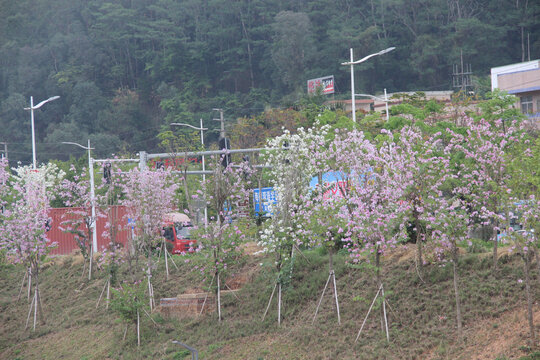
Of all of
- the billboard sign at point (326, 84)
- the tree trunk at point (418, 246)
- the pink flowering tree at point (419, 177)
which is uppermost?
the billboard sign at point (326, 84)

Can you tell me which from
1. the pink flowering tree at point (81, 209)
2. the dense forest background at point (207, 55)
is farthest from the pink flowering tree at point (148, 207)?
the dense forest background at point (207, 55)

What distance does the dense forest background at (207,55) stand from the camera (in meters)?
77.6

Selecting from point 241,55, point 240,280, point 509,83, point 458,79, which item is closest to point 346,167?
point 240,280

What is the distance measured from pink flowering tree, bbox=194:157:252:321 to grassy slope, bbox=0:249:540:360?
857 millimetres

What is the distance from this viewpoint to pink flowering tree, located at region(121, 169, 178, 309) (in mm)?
20984

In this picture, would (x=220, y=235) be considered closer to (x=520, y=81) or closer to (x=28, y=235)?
(x=28, y=235)

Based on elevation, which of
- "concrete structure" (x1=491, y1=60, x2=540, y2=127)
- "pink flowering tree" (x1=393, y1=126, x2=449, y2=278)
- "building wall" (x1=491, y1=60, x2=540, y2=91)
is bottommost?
"pink flowering tree" (x1=393, y1=126, x2=449, y2=278)

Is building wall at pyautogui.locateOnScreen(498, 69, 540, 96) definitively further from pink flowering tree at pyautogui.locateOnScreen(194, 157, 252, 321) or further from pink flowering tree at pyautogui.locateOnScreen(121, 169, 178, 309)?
pink flowering tree at pyautogui.locateOnScreen(121, 169, 178, 309)

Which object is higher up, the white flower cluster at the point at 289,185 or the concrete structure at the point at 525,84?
the concrete structure at the point at 525,84

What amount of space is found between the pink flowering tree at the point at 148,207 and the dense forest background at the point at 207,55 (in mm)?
51723

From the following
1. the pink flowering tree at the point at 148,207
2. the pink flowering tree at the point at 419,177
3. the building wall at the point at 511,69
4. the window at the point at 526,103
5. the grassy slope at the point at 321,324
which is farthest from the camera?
the building wall at the point at 511,69

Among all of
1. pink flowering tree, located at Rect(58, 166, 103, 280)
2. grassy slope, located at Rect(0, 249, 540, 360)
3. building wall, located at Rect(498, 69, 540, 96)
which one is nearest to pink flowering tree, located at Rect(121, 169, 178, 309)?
grassy slope, located at Rect(0, 249, 540, 360)

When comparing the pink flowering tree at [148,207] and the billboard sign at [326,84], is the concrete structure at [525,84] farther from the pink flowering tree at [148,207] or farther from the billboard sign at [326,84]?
the pink flowering tree at [148,207]

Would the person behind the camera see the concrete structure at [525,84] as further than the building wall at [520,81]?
No
